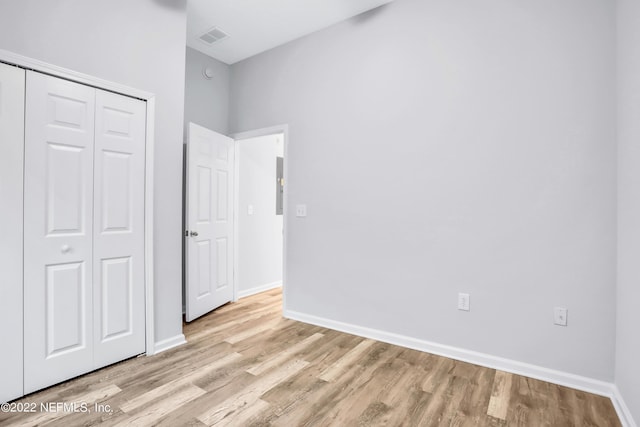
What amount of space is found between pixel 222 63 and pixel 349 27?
1.68m

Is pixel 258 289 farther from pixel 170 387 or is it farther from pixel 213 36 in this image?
pixel 213 36

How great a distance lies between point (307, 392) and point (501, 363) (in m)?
1.40

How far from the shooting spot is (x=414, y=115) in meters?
2.72

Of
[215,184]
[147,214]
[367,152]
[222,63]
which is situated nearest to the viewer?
[147,214]

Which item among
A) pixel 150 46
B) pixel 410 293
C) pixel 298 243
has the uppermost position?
pixel 150 46

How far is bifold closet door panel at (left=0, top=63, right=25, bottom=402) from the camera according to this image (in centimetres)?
185

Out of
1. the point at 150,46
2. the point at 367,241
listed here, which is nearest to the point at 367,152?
the point at 367,241

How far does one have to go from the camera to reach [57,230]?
A: 206 cm

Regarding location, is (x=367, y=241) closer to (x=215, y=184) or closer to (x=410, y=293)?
(x=410, y=293)

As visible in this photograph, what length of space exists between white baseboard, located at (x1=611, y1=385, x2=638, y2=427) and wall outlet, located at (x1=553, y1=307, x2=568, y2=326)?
0.42 meters

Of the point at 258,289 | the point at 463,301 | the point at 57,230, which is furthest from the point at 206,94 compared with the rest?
the point at 463,301

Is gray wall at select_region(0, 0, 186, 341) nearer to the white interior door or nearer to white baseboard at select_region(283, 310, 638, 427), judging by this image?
the white interior door

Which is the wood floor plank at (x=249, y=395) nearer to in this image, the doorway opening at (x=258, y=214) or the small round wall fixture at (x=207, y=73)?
the doorway opening at (x=258, y=214)

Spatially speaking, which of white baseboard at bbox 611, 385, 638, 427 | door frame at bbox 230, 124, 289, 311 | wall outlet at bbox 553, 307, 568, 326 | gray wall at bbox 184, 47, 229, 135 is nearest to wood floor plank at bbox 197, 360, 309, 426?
door frame at bbox 230, 124, 289, 311
